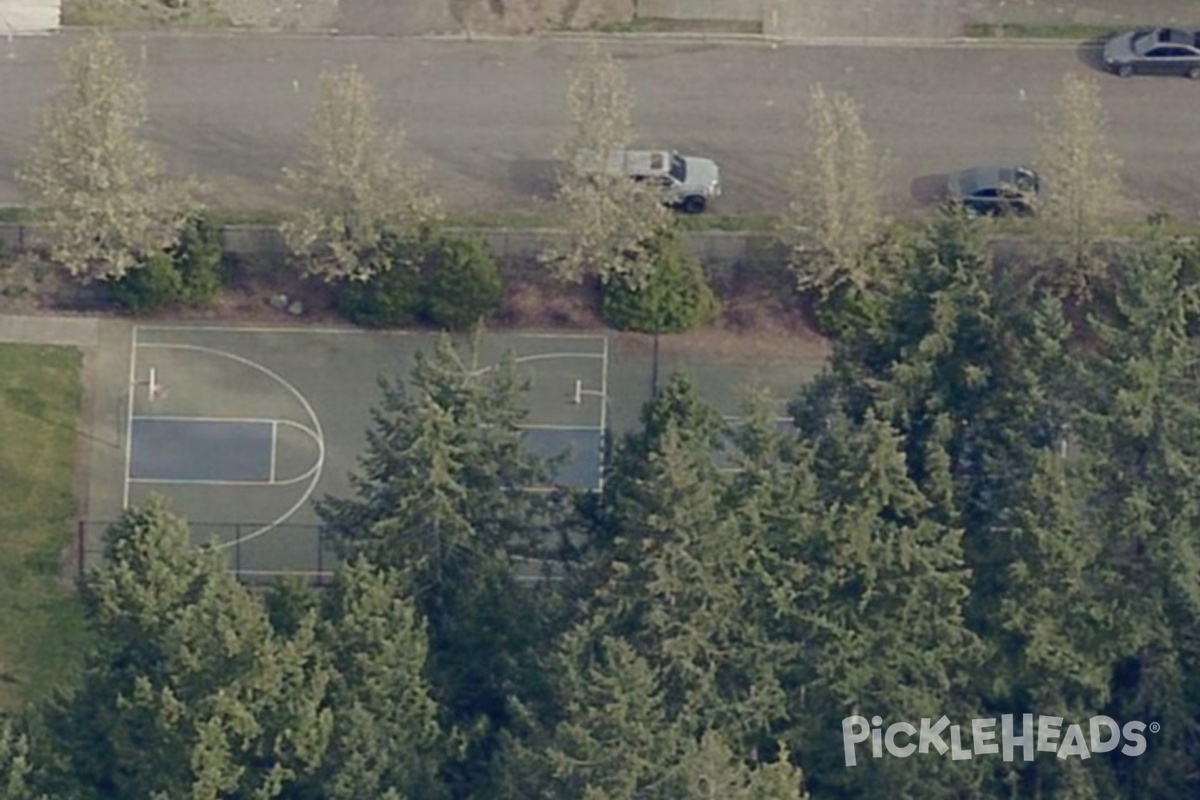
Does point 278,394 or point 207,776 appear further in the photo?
point 278,394

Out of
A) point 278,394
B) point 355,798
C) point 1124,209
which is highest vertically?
point 1124,209

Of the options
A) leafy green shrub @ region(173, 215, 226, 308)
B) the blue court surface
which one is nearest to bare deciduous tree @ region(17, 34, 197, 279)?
leafy green shrub @ region(173, 215, 226, 308)

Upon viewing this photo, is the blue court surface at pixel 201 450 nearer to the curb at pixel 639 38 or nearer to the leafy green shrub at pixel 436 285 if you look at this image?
the leafy green shrub at pixel 436 285

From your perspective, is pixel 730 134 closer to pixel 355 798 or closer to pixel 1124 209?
pixel 1124 209

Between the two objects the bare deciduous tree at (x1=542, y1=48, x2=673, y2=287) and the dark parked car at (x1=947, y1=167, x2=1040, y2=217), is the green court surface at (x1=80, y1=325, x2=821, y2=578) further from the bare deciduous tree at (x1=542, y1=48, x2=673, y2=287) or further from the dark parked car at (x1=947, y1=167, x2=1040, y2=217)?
the dark parked car at (x1=947, y1=167, x2=1040, y2=217)

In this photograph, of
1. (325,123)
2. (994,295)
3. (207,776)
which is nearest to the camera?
(207,776)

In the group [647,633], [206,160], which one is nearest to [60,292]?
[206,160]

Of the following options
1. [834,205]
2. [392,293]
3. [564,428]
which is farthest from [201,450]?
[834,205]

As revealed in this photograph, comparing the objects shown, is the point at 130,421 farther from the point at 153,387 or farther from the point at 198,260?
the point at 198,260
